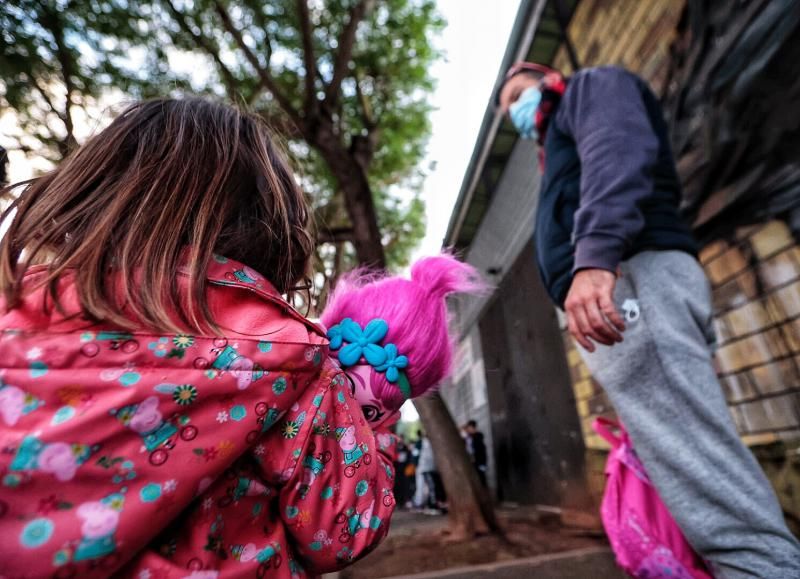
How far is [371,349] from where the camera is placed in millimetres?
1007

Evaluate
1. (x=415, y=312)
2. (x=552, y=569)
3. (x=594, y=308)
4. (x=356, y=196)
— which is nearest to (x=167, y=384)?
(x=415, y=312)

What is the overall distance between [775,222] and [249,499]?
8.55 ft

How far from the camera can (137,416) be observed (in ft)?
2.11

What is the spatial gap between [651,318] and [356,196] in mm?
3392

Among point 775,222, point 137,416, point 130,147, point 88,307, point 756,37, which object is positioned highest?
point 756,37

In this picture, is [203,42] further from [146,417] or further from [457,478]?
[146,417]

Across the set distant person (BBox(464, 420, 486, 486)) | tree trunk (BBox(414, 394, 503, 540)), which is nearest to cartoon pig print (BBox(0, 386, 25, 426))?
tree trunk (BBox(414, 394, 503, 540))

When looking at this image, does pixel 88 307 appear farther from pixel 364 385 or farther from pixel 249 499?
pixel 364 385

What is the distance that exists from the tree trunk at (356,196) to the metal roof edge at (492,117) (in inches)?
29.7

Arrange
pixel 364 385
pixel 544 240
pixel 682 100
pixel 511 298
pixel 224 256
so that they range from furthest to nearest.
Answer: pixel 511 298 → pixel 682 100 → pixel 544 240 → pixel 364 385 → pixel 224 256

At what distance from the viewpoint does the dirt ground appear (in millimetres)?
2752

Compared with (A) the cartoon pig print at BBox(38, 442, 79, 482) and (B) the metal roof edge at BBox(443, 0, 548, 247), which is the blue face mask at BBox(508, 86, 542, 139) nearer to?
(B) the metal roof edge at BBox(443, 0, 548, 247)

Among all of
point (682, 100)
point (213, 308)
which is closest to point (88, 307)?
point (213, 308)

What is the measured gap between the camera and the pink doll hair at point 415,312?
1062 mm
